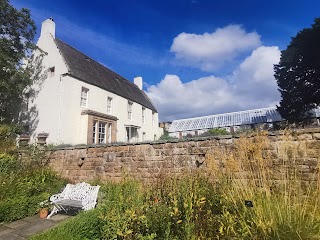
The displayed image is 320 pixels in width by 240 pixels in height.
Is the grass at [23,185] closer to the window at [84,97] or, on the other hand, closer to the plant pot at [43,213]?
the plant pot at [43,213]

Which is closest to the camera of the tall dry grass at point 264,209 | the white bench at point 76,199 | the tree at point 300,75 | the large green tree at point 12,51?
the tall dry grass at point 264,209

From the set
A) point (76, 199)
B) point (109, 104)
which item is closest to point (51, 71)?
point (109, 104)

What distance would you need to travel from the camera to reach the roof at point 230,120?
21830mm

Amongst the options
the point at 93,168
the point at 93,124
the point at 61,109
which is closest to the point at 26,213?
the point at 93,168

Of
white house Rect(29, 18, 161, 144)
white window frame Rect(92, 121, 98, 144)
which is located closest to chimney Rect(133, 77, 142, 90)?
white house Rect(29, 18, 161, 144)

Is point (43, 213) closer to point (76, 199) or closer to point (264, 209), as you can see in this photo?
point (76, 199)

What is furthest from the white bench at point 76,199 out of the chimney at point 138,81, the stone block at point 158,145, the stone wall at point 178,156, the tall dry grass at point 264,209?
the chimney at point 138,81

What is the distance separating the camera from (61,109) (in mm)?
12789

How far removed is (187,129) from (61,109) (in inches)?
607

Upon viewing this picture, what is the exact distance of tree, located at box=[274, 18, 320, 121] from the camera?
17.2 meters

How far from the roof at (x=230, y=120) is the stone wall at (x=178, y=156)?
1707cm

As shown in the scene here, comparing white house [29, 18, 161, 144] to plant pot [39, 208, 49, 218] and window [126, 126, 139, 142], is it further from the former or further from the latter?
plant pot [39, 208, 49, 218]

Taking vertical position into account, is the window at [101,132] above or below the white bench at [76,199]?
above

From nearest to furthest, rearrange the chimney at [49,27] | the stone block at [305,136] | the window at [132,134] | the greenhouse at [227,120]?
the stone block at [305,136] < the chimney at [49,27] < the window at [132,134] < the greenhouse at [227,120]
